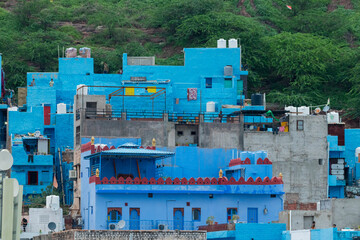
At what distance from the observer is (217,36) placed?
7719 centimetres

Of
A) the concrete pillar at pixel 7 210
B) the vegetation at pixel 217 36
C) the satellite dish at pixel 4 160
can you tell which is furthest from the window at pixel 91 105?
the concrete pillar at pixel 7 210

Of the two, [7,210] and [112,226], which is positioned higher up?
[112,226]

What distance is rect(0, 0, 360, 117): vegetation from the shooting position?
75.7 m

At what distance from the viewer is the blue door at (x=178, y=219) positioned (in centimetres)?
5012

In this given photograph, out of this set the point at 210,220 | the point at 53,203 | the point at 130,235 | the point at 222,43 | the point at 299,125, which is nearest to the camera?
the point at 130,235

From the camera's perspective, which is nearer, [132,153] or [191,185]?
[132,153]

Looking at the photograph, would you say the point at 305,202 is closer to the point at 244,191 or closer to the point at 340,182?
the point at 340,182

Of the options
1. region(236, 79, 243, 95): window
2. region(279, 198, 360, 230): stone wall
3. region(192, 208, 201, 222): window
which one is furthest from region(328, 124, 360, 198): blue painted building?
region(192, 208, 201, 222): window

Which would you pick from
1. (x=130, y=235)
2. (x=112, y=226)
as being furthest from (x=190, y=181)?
(x=130, y=235)

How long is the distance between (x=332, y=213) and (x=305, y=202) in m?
9.53

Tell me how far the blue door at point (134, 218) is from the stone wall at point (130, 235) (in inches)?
97.0

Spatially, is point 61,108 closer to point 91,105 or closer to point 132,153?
point 91,105

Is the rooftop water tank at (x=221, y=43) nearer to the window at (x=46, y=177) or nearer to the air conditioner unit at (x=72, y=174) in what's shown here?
the window at (x=46, y=177)

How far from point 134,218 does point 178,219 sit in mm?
1821
